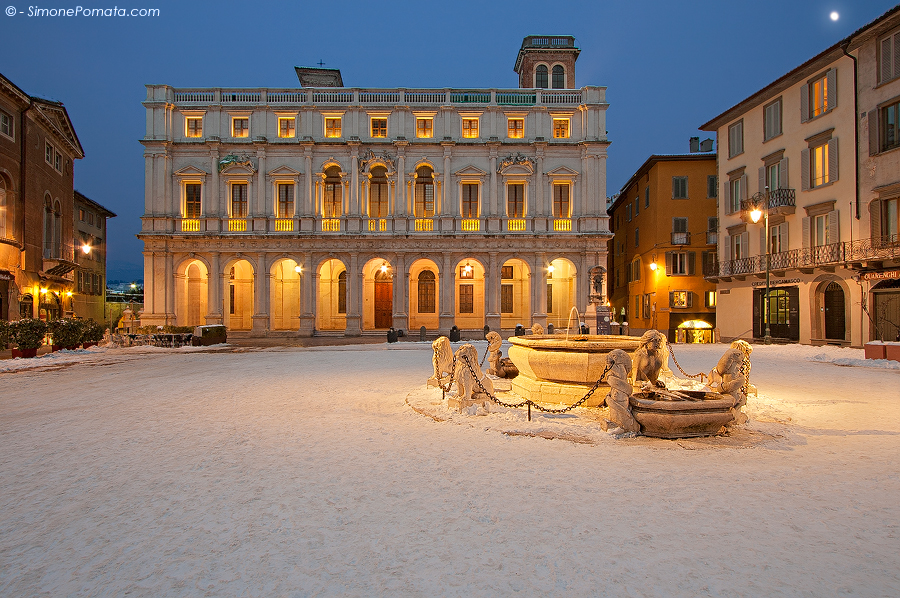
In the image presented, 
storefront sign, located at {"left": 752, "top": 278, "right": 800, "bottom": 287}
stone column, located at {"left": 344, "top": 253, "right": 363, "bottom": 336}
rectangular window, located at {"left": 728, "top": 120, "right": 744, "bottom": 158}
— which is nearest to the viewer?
storefront sign, located at {"left": 752, "top": 278, "right": 800, "bottom": 287}

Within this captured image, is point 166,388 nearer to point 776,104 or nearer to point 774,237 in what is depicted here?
point 774,237

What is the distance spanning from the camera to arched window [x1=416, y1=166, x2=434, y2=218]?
3553 centimetres

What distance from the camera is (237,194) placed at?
35.3 metres

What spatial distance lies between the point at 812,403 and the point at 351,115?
32992 millimetres

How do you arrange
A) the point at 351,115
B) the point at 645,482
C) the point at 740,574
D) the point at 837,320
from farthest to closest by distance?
the point at 351,115 → the point at 837,320 → the point at 645,482 → the point at 740,574

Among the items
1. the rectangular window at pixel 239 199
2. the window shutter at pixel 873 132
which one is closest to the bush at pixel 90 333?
the rectangular window at pixel 239 199

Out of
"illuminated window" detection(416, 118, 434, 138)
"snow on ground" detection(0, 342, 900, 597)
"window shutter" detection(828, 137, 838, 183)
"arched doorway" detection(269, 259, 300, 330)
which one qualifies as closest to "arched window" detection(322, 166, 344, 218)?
"arched doorway" detection(269, 259, 300, 330)

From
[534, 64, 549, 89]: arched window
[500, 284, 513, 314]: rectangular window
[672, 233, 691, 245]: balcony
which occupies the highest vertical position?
[534, 64, 549, 89]: arched window

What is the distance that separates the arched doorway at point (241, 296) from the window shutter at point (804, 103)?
36.1 m

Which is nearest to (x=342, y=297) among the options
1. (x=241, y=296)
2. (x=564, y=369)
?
(x=241, y=296)

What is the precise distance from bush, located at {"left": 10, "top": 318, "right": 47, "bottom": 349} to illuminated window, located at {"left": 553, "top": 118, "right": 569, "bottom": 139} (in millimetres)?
31882

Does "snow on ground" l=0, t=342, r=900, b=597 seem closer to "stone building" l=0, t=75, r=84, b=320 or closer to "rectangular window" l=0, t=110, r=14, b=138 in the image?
"stone building" l=0, t=75, r=84, b=320

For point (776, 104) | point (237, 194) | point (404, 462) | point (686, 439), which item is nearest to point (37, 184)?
point (237, 194)

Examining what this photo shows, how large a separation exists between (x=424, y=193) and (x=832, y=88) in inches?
939
